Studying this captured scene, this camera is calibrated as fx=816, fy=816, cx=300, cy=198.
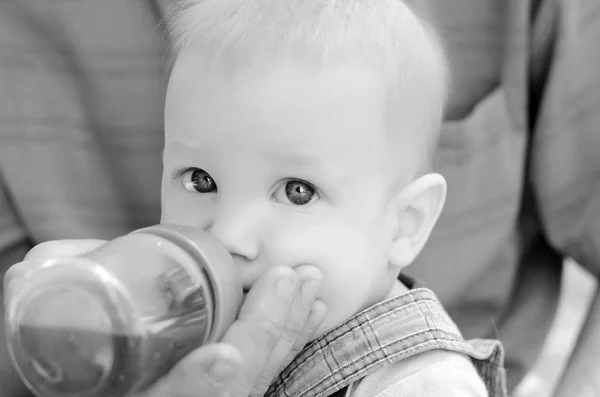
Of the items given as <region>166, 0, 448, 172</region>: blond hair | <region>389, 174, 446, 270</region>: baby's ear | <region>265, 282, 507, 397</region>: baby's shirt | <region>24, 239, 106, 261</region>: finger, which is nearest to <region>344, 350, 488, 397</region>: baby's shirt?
<region>265, 282, 507, 397</region>: baby's shirt

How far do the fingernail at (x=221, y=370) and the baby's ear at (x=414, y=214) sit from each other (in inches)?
12.0

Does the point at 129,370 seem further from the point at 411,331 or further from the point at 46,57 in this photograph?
the point at 46,57

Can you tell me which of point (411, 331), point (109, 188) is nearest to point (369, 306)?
point (411, 331)

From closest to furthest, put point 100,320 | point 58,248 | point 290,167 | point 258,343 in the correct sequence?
1. point 100,320
2. point 258,343
3. point 290,167
4. point 58,248

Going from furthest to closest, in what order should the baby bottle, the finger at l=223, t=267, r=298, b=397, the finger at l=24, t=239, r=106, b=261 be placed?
the finger at l=24, t=239, r=106, b=261, the finger at l=223, t=267, r=298, b=397, the baby bottle

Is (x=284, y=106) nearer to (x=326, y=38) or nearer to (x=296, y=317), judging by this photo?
(x=326, y=38)

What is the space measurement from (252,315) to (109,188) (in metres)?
0.55

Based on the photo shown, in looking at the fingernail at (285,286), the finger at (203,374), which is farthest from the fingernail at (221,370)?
the fingernail at (285,286)

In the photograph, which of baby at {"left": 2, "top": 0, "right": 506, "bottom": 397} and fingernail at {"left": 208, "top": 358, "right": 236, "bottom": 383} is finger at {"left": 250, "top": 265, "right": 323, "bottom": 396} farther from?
fingernail at {"left": 208, "top": 358, "right": 236, "bottom": 383}

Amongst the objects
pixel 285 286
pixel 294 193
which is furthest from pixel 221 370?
pixel 294 193

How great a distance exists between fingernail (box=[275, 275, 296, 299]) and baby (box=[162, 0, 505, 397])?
56 millimetres

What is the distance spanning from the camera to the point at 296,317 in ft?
2.61

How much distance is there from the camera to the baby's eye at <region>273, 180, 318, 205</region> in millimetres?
856

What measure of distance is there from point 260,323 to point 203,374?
0.28 ft
